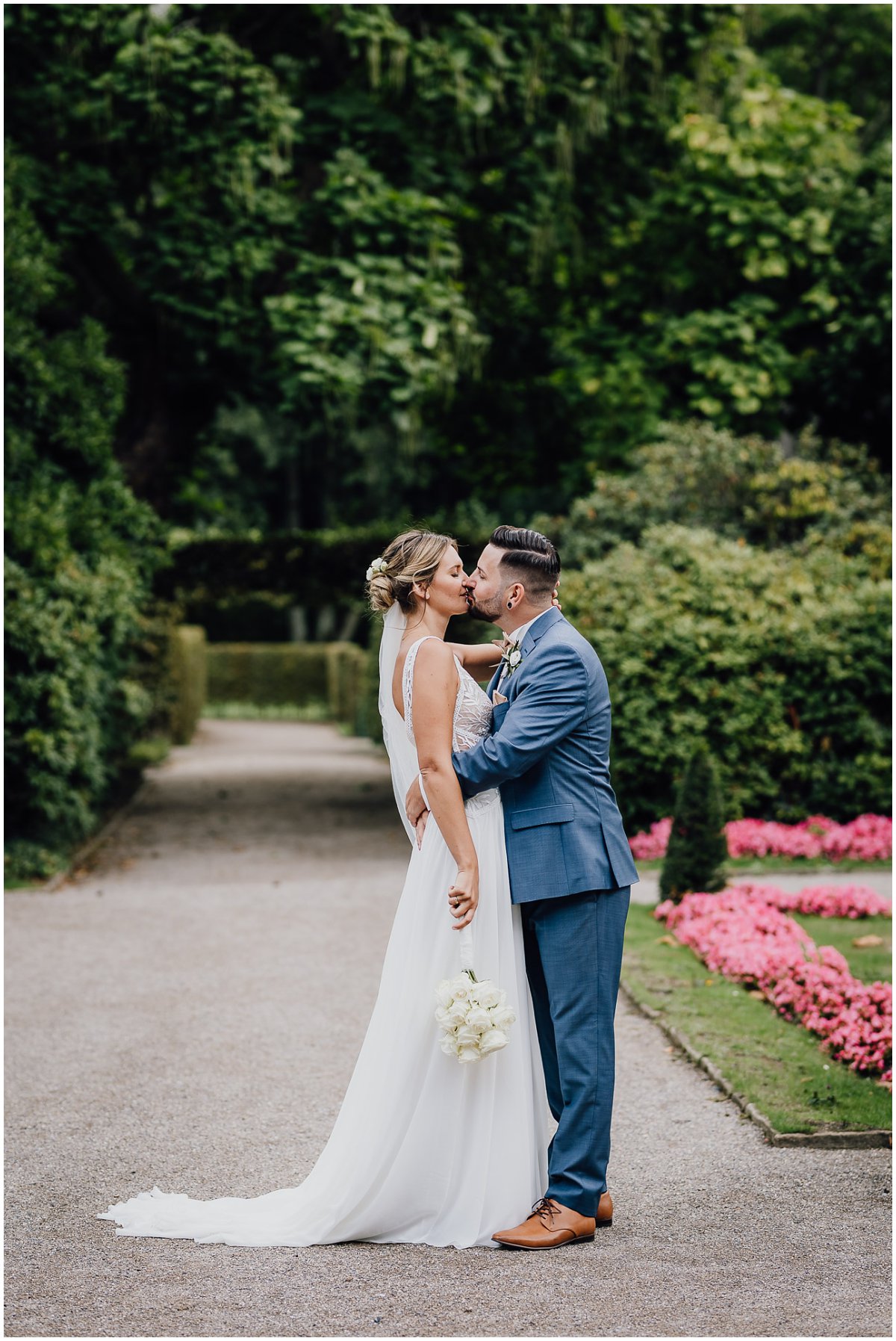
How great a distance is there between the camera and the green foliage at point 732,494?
547 inches

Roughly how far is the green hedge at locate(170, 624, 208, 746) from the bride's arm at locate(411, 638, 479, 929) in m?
17.7

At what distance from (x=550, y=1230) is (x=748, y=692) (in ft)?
25.9

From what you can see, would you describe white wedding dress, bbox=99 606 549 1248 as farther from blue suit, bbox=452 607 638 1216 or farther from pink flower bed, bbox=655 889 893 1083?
pink flower bed, bbox=655 889 893 1083

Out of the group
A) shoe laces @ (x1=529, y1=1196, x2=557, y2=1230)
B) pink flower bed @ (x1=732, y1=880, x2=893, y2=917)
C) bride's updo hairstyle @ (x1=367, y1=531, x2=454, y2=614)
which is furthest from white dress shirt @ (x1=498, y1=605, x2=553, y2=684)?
pink flower bed @ (x1=732, y1=880, x2=893, y2=917)

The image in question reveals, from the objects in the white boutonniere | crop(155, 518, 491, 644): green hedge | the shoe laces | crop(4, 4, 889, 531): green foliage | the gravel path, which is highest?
crop(4, 4, 889, 531): green foliage

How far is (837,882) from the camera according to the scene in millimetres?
9609

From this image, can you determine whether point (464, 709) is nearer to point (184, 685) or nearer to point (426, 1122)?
point (426, 1122)

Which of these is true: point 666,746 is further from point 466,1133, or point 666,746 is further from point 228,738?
point 228,738

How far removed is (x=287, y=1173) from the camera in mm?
4418

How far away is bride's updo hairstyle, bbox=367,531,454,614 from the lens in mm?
4062

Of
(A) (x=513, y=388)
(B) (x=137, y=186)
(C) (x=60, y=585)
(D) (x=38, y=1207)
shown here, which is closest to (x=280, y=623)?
(A) (x=513, y=388)

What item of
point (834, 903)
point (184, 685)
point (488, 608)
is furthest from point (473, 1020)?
point (184, 685)

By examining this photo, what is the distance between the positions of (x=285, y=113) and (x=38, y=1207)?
1021 cm

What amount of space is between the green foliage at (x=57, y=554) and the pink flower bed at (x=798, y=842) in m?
4.71
